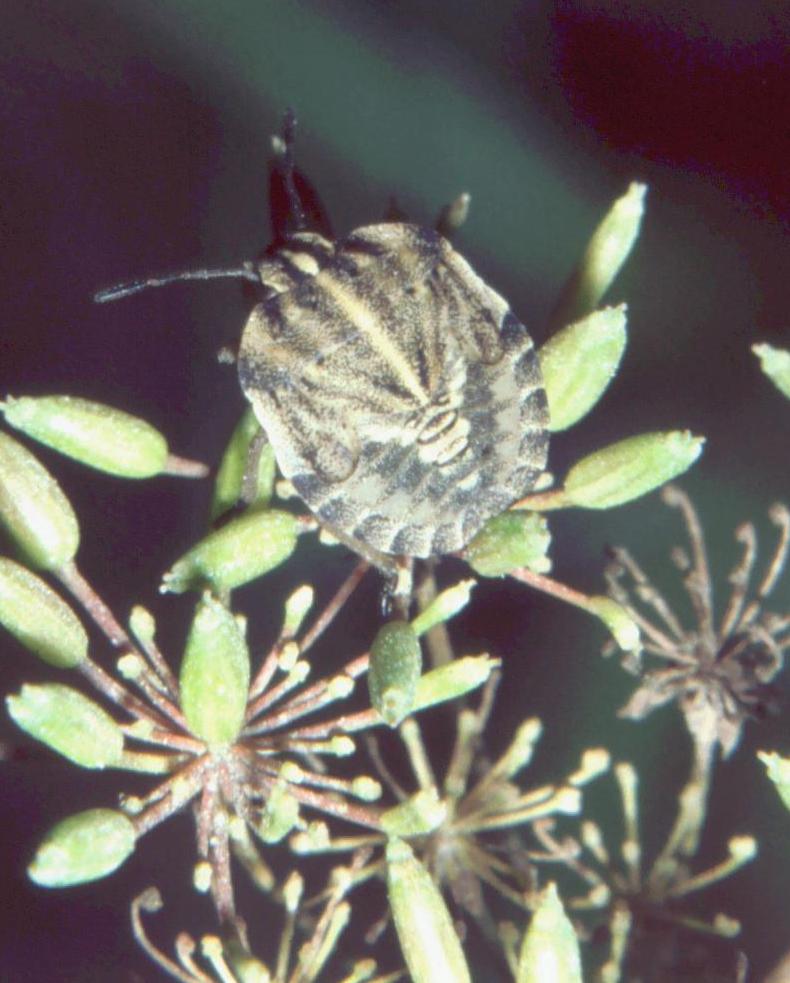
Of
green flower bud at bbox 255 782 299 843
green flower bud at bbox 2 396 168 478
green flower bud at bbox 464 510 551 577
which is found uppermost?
green flower bud at bbox 2 396 168 478

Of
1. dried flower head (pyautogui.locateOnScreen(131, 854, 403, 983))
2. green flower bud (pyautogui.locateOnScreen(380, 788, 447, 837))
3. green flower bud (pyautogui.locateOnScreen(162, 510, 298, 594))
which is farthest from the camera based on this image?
green flower bud (pyautogui.locateOnScreen(162, 510, 298, 594))

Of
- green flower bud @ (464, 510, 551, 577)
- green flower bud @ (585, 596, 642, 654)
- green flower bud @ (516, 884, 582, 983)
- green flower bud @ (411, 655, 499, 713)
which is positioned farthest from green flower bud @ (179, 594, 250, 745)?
green flower bud @ (585, 596, 642, 654)

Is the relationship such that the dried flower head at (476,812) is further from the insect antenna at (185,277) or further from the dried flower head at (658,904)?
the insect antenna at (185,277)

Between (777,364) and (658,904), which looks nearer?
(777,364)

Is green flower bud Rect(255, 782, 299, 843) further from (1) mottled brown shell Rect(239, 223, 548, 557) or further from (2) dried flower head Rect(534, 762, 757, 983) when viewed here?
(2) dried flower head Rect(534, 762, 757, 983)

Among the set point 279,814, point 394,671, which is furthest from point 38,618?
point 394,671

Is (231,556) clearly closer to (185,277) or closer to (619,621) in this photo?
(185,277)

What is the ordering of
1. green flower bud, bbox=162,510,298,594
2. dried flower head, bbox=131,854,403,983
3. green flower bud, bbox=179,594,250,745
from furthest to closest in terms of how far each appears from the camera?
green flower bud, bbox=162,510,298,594 < dried flower head, bbox=131,854,403,983 < green flower bud, bbox=179,594,250,745
